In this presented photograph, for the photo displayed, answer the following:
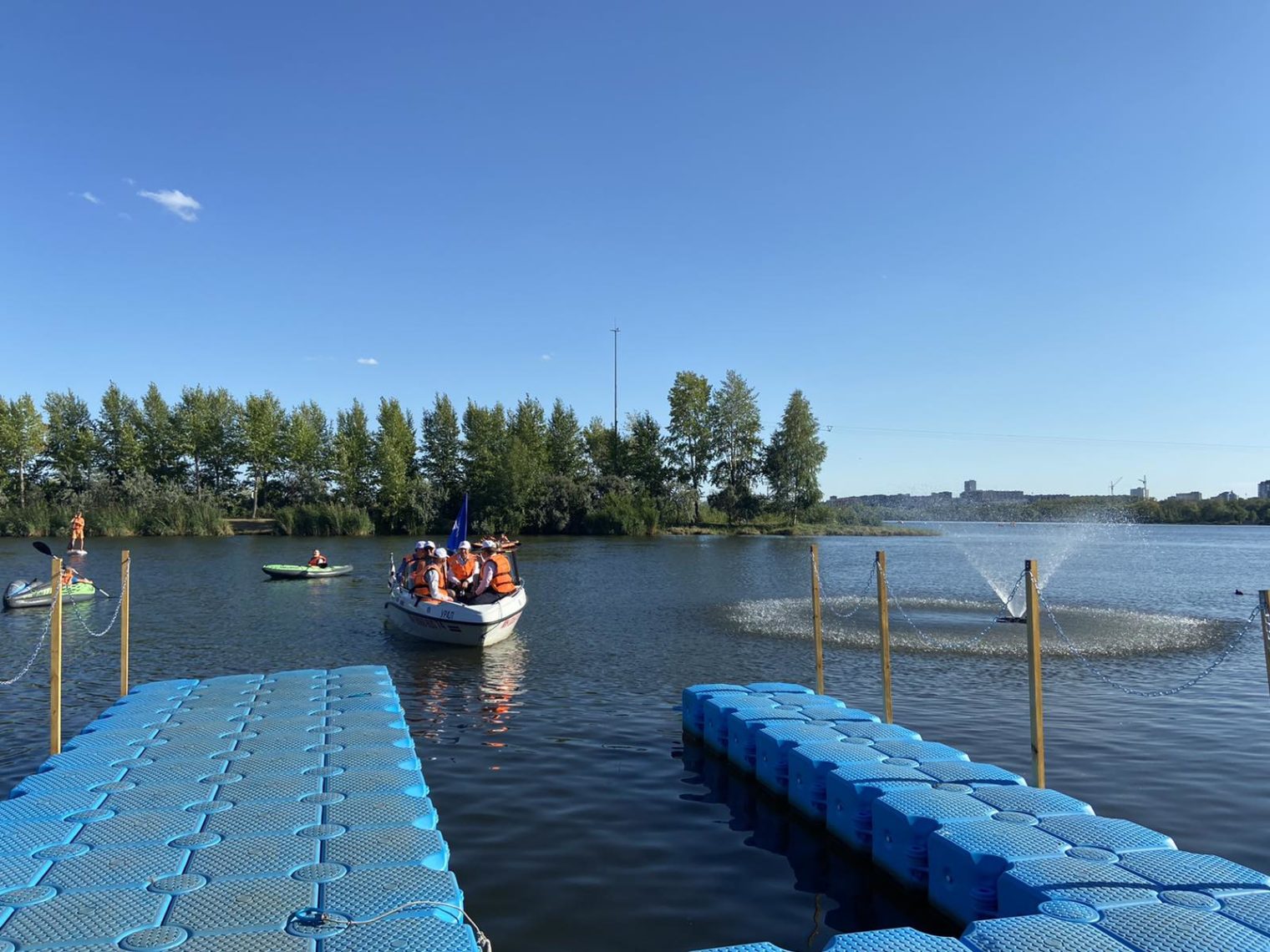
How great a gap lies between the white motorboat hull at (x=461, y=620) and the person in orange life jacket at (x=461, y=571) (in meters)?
1.15

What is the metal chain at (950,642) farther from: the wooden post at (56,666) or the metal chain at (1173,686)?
the wooden post at (56,666)

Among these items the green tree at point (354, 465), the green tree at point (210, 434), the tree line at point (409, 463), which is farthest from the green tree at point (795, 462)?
the green tree at point (210, 434)

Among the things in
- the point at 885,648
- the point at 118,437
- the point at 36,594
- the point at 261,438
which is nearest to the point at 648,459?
the point at 261,438

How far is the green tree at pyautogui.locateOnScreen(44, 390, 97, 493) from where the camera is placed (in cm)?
7350

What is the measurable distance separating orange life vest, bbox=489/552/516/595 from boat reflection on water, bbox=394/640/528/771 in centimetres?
130

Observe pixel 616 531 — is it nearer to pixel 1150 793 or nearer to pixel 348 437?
pixel 348 437

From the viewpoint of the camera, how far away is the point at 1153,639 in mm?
19141

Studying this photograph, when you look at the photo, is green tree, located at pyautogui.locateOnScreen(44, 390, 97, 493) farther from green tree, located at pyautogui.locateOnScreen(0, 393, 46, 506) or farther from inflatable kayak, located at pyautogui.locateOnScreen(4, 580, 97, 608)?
inflatable kayak, located at pyautogui.locateOnScreen(4, 580, 97, 608)

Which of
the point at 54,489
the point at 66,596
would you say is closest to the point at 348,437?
the point at 54,489

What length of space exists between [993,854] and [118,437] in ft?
274

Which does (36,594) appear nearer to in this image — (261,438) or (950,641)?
(950,641)

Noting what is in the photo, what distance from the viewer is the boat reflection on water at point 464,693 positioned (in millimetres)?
12117

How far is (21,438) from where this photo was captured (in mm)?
70438

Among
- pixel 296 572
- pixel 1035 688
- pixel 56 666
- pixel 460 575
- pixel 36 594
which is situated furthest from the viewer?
pixel 296 572
